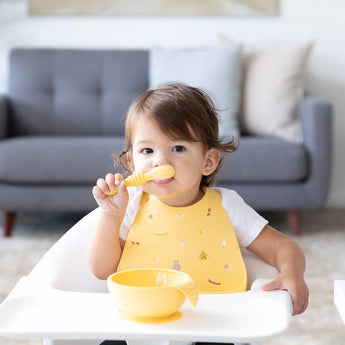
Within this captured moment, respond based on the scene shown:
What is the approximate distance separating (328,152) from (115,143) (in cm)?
92

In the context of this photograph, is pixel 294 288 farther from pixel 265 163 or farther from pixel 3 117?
pixel 3 117

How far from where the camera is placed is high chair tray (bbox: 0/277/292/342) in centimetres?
73

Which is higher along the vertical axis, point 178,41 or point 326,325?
point 178,41

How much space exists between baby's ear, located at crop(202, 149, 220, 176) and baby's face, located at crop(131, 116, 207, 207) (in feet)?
0.22

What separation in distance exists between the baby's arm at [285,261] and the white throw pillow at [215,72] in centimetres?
179

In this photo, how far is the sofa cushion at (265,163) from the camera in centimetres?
265

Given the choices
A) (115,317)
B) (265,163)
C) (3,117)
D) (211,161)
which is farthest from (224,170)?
(115,317)

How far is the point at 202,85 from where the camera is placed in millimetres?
2928

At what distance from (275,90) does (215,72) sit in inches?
11.6

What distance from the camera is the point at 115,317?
78 cm

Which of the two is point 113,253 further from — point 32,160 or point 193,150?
point 32,160

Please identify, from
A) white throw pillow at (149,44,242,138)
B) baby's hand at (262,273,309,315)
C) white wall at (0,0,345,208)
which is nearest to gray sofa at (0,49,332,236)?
white throw pillow at (149,44,242,138)

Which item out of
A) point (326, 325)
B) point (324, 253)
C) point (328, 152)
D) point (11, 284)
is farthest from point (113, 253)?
point (328, 152)

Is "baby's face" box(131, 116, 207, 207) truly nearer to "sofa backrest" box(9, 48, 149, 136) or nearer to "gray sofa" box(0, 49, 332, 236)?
"gray sofa" box(0, 49, 332, 236)
